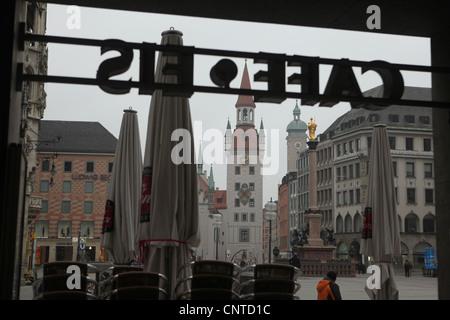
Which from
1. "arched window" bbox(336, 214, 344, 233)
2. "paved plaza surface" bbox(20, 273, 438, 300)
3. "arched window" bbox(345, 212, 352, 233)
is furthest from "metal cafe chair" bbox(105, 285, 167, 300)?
"arched window" bbox(336, 214, 344, 233)

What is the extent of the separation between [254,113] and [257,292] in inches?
5462

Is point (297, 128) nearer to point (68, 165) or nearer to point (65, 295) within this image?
point (68, 165)

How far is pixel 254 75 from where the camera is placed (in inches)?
242

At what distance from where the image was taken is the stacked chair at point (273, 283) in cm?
602

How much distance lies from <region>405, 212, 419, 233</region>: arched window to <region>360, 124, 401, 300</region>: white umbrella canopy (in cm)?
6839

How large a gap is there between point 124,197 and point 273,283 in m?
3.58

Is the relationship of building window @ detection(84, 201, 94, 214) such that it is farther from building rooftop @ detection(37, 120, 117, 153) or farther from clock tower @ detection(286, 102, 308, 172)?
clock tower @ detection(286, 102, 308, 172)

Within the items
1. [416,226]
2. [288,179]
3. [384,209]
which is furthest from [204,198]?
[384,209]

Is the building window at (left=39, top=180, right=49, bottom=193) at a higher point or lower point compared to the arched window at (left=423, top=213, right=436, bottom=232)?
higher

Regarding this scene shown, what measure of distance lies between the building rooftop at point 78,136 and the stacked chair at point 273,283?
71115mm

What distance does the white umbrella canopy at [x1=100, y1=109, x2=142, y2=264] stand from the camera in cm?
877

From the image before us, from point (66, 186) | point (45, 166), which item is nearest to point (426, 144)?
point (66, 186)

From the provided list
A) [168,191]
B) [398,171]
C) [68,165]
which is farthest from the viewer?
[398,171]

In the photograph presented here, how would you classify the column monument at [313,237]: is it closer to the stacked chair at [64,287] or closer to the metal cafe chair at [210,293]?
the metal cafe chair at [210,293]
